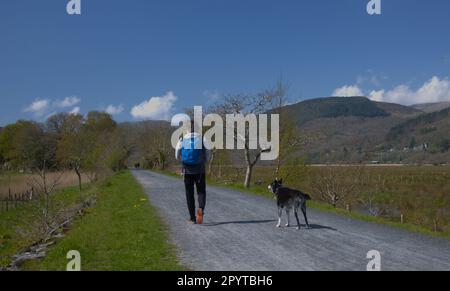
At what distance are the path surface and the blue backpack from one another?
5.31 feet

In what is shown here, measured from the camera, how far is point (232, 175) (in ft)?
141

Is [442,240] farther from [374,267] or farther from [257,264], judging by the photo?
[257,264]

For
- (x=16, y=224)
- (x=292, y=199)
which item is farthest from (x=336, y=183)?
(x=292, y=199)

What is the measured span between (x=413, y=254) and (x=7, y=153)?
96440 mm

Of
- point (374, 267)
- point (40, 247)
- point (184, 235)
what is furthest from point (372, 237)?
point (40, 247)

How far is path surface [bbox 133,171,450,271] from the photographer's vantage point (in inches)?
297

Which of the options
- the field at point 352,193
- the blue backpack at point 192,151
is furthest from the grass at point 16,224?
the field at point 352,193

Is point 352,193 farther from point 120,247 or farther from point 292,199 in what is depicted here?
point 120,247

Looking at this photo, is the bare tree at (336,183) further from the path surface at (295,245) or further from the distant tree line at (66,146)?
the path surface at (295,245)

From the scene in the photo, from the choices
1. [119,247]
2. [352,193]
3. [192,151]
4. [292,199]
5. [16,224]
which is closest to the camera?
[119,247]

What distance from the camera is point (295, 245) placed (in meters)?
9.07

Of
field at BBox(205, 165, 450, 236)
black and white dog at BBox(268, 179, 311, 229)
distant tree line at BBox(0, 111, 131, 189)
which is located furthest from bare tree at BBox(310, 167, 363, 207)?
black and white dog at BBox(268, 179, 311, 229)

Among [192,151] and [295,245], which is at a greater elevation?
[192,151]

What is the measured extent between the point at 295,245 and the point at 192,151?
3.75 meters
